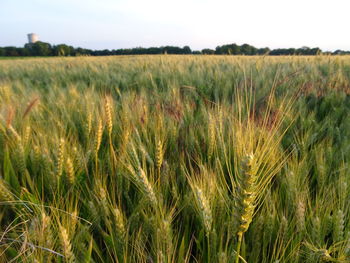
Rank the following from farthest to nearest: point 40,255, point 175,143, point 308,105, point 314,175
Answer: point 308,105
point 175,143
point 314,175
point 40,255

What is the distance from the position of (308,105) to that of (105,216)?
183 cm

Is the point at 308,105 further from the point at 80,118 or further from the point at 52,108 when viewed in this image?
the point at 52,108

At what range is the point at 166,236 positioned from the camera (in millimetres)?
661

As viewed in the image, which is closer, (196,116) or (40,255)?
(40,255)

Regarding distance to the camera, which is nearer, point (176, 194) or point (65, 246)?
point (65, 246)

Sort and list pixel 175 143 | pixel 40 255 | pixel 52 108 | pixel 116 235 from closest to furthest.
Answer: pixel 40 255 → pixel 116 235 → pixel 175 143 → pixel 52 108

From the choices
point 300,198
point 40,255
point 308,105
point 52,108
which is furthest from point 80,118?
point 308,105

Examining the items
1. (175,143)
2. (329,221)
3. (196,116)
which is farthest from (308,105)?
(329,221)

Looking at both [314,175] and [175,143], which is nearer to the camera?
[314,175]

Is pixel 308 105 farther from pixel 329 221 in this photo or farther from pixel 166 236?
pixel 166 236

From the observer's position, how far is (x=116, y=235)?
Answer: 72 cm

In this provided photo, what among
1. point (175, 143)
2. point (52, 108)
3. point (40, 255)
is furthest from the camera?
point (52, 108)

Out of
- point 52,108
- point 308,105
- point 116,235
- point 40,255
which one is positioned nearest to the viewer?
point 40,255

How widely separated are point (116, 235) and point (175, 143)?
626mm
